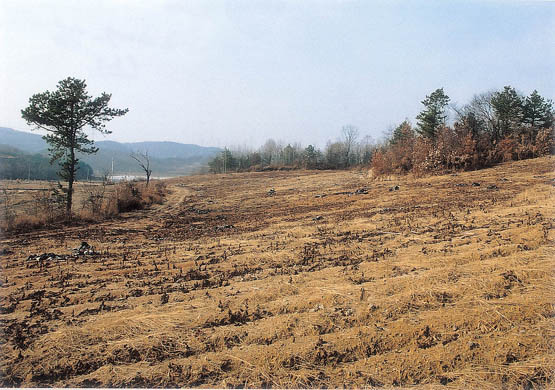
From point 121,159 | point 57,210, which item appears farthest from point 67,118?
point 121,159

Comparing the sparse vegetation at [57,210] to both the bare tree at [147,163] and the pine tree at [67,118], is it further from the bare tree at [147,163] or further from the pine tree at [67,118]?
the bare tree at [147,163]

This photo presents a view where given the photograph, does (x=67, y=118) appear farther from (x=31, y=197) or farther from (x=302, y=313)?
(x=302, y=313)

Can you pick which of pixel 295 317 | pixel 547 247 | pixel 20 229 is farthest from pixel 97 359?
pixel 20 229

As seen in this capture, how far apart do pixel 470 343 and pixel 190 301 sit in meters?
3.30

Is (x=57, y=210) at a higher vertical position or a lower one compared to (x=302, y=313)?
higher

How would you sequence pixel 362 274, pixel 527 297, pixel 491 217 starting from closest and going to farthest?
pixel 527 297 < pixel 362 274 < pixel 491 217

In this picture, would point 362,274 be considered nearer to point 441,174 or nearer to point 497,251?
point 497,251

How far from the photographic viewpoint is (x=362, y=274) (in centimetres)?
457

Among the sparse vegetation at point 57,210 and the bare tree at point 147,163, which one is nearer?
the sparse vegetation at point 57,210

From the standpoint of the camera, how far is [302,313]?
351cm

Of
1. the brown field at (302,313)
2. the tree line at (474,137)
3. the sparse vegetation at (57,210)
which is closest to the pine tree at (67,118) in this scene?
the sparse vegetation at (57,210)

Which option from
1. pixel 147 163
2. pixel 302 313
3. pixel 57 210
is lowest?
pixel 302 313

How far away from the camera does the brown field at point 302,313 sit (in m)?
2.58

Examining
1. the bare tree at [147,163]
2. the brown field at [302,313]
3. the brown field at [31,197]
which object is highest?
the bare tree at [147,163]
